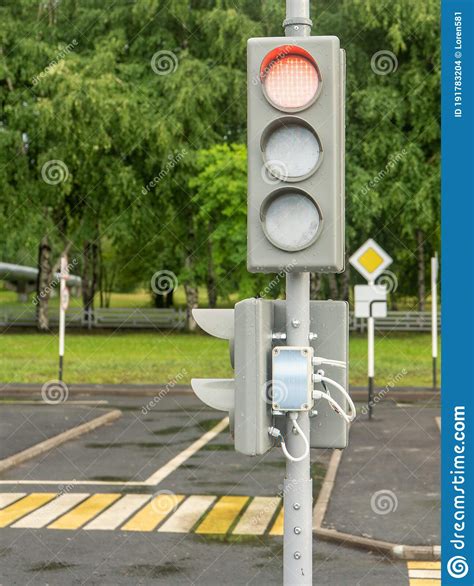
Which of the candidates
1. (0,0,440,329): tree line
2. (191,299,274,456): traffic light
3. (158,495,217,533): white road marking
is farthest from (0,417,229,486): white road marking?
(0,0,440,329): tree line

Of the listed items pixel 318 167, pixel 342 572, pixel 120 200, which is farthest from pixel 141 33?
pixel 318 167

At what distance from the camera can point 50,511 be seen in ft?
36.8

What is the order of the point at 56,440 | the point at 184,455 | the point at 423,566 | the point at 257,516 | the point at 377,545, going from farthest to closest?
1. the point at 56,440
2. the point at 184,455
3. the point at 257,516
4. the point at 377,545
5. the point at 423,566

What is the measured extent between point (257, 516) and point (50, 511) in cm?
208

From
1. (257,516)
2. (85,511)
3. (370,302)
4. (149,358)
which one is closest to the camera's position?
(257,516)

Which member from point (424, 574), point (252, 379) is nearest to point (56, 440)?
point (424, 574)

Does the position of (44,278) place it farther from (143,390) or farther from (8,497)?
(8,497)

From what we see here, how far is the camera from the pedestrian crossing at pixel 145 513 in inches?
414

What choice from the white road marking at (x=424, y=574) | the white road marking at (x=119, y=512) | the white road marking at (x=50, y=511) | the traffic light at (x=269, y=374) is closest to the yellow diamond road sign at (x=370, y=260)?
the white road marking at (x=119, y=512)

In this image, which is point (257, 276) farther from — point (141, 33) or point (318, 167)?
point (318, 167)

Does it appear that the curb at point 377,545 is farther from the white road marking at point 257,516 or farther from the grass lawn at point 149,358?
the grass lawn at point 149,358

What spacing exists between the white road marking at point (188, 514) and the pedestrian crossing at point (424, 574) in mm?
2258

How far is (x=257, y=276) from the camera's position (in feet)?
125

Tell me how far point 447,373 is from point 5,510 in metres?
8.05
